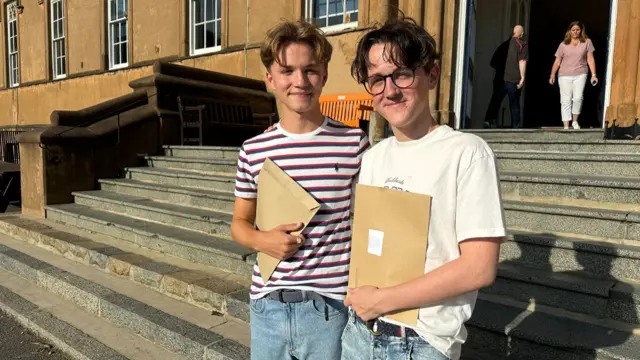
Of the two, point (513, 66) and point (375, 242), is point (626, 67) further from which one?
point (375, 242)

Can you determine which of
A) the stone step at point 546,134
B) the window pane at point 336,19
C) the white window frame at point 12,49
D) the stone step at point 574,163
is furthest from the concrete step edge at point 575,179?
the white window frame at point 12,49

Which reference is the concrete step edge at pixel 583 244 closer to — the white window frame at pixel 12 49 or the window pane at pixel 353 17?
the window pane at pixel 353 17

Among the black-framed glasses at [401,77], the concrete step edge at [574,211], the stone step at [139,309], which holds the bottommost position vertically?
the stone step at [139,309]

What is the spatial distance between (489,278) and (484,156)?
30cm

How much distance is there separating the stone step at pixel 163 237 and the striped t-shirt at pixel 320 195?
7.75 feet

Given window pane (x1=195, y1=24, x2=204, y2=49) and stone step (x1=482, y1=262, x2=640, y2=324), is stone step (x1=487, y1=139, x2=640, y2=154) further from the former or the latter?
window pane (x1=195, y1=24, x2=204, y2=49)

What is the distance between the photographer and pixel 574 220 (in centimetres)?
320

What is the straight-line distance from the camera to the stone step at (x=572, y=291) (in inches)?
98.9

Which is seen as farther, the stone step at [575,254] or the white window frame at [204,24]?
the white window frame at [204,24]

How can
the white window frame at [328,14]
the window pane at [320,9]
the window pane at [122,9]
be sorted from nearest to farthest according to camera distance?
the white window frame at [328,14] → the window pane at [320,9] → the window pane at [122,9]

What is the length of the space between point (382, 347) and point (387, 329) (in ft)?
0.20

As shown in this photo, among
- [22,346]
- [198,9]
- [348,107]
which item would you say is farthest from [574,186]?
[198,9]

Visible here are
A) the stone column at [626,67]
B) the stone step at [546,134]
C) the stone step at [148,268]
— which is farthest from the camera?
the stone column at [626,67]

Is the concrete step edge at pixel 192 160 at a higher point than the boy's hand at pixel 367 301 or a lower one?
higher
